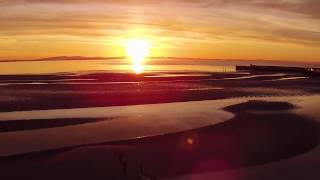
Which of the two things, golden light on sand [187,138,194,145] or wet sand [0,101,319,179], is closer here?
wet sand [0,101,319,179]

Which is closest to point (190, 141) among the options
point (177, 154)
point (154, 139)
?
point (154, 139)

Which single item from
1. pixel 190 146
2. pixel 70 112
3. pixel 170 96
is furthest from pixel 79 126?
pixel 170 96

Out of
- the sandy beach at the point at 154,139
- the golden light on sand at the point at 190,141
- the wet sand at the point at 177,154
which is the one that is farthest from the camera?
the golden light on sand at the point at 190,141

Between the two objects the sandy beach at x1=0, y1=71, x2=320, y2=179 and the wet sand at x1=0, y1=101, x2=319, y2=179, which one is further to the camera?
the sandy beach at x1=0, y1=71, x2=320, y2=179

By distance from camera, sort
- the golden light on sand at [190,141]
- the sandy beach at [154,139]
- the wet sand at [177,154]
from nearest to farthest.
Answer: the wet sand at [177,154]
the sandy beach at [154,139]
the golden light on sand at [190,141]

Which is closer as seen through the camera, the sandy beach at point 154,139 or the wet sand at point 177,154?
the wet sand at point 177,154

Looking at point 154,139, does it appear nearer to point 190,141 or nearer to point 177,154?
point 190,141

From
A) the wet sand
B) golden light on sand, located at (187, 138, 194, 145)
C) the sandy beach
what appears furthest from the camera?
golden light on sand, located at (187, 138, 194, 145)

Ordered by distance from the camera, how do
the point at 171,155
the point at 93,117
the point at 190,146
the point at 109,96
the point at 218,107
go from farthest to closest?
the point at 109,96
the point at 218,107
the point at 93,117
the point at 190,146
the point at 171,155

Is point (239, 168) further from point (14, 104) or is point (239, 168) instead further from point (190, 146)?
point (14, 104)

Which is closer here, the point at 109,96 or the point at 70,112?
the point at 70,112

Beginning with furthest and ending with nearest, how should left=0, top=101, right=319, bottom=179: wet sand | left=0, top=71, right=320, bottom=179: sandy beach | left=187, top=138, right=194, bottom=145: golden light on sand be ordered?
1. left=187, top=138, right=194, bottom=145: golden light on sand
2. left=0, top=71, right=320, bottom=179: sandy beach
3. left=0, top=101, right=319, bottom=179: wet sand
